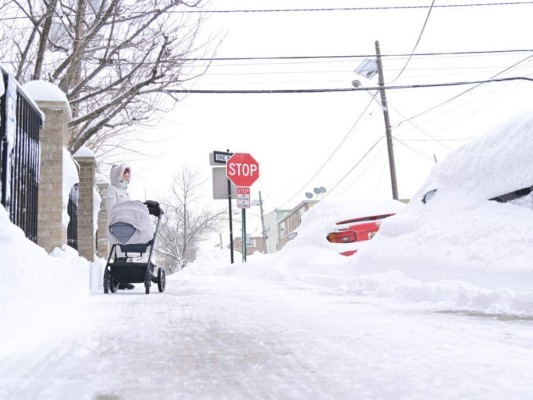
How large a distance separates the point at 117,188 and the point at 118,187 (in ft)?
0.49

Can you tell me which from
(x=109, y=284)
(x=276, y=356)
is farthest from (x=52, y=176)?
(x=276, y=356)

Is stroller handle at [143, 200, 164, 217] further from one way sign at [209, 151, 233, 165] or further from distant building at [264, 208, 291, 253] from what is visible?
distant building at [264, 208, 291, 253]

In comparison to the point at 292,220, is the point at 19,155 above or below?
below

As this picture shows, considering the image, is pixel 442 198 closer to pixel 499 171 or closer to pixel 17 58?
pixel 499 171

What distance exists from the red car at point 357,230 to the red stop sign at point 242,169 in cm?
786

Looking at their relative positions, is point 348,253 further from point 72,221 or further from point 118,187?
point 72,221

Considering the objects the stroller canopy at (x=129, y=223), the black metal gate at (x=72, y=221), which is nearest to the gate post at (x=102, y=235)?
the black metal gate at (x=72, y=221)

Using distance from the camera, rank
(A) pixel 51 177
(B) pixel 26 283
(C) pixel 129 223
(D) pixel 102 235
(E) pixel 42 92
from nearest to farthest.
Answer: (B) pixel 26 283
(A) pixel 51 177
(E) pixel 42 92
(C) pixel 129 223
(D) pixel 102 235

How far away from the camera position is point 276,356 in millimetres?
2393

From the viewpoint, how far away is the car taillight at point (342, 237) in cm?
823

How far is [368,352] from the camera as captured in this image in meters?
2.41

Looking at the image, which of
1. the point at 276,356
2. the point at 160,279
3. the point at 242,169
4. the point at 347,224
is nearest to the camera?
the point at 276,356

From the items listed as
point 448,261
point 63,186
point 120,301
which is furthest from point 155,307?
point 448,261

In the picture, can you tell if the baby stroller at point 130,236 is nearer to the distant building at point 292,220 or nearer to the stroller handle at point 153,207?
the stroller handle at point 153,207
